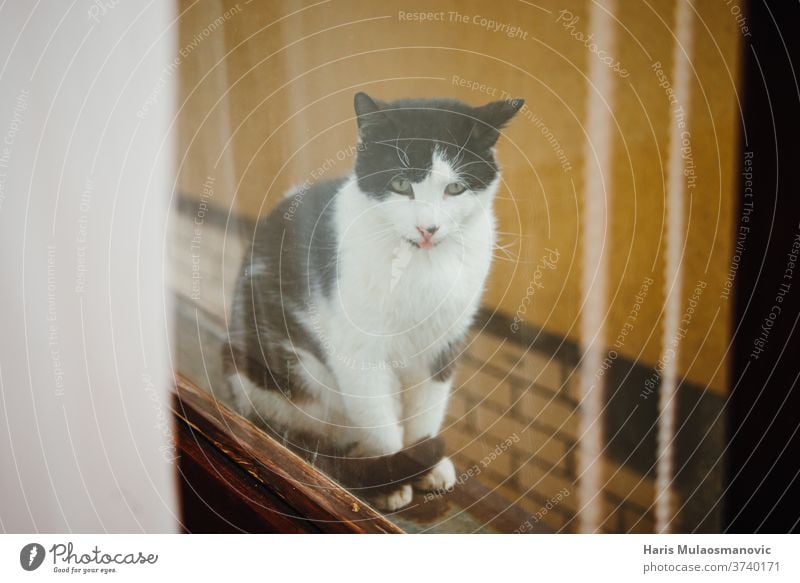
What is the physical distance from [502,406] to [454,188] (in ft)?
0.64

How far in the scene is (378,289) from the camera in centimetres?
53

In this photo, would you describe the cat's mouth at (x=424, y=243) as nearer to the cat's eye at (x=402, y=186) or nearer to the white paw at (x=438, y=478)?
the cat's eye at (x=402, y=186)

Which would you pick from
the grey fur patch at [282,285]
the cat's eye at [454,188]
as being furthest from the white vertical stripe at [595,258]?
the grey fur patch at [282,285]

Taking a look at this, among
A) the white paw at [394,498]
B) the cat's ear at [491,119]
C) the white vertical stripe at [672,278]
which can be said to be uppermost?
the cat's ear at [491,119]

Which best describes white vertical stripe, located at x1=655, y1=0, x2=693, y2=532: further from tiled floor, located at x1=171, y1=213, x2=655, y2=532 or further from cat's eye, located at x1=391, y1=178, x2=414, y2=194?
cat's eye, located at x1=391, y1=178, x2=414, y2=194

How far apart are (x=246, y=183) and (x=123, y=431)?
250mm

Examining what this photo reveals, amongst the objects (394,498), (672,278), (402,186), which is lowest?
(394,498)

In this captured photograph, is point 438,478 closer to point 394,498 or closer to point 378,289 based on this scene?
point 394,498

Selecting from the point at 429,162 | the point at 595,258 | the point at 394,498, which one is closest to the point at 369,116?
the point at 429,162

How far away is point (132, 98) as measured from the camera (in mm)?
553

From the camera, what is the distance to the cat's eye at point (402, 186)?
51 centimetres
